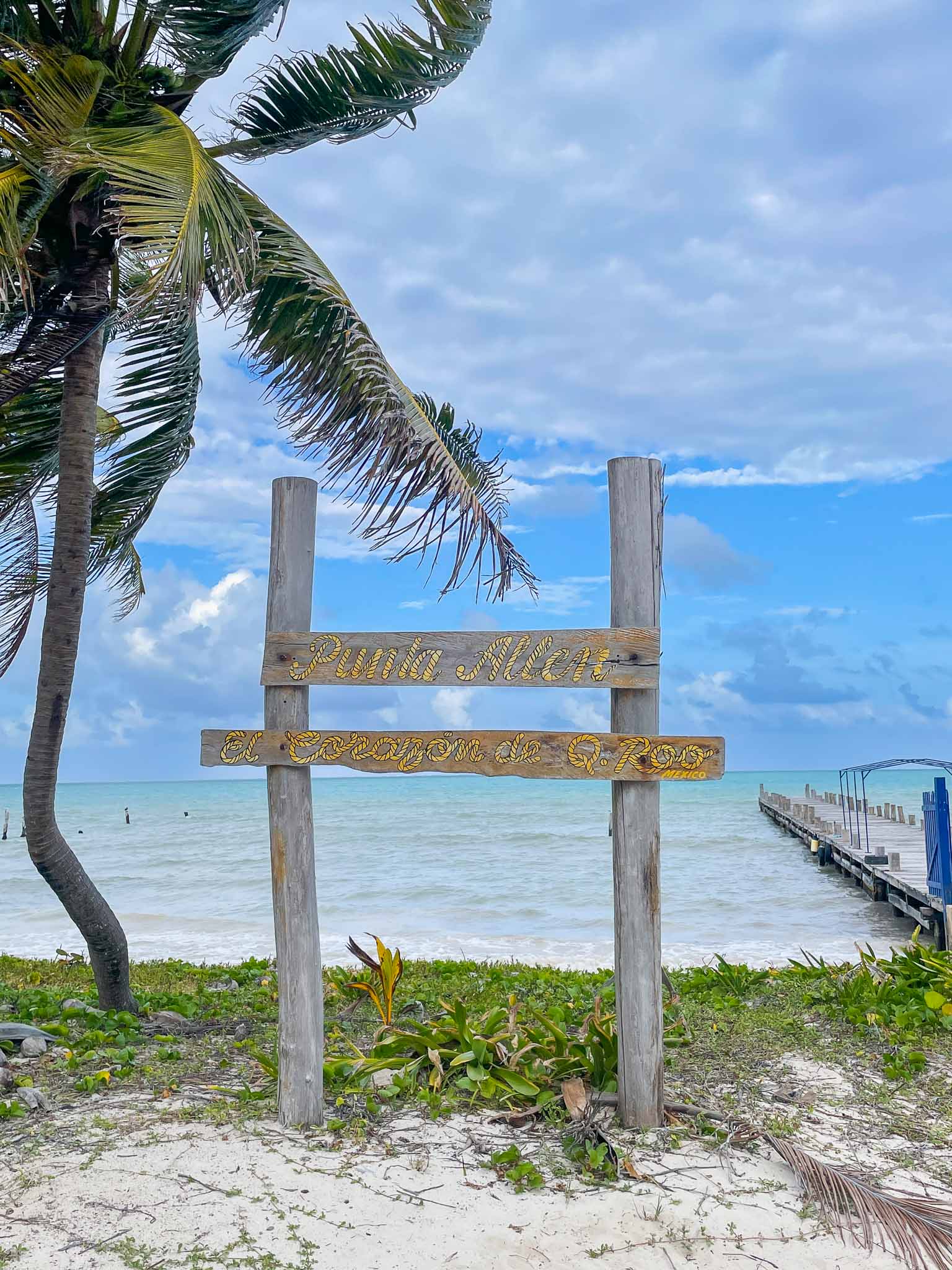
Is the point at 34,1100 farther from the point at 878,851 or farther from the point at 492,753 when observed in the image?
the point at 878,851

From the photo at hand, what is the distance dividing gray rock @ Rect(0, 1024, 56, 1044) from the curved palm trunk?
693mm

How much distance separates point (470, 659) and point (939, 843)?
985 centimetres

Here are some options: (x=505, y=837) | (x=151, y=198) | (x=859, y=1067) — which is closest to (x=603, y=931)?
(x=859, y=1067)

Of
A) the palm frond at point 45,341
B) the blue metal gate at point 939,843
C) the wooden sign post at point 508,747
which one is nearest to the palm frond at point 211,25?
the palm frond at point 45,341

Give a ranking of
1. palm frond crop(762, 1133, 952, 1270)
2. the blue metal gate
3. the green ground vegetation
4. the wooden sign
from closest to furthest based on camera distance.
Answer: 1. palm frond crop(762, 1133, 952, 1270)
2. the wooden sign
3. the green ground vegetation
4. the blue metal gate

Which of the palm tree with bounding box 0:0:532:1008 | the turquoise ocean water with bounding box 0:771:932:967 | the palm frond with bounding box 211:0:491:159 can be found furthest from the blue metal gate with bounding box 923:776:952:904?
the palm frond with bounding box 211:0:491:159

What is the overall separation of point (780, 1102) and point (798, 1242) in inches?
50.7

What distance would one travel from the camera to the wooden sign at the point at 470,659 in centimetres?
459

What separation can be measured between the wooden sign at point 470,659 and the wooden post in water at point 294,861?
0.51 ft

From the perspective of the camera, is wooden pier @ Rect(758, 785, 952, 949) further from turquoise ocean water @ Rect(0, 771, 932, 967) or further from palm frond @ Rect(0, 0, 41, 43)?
palm frond @ Rect(0, 0, 41, 43)

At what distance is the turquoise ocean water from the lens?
13.8m

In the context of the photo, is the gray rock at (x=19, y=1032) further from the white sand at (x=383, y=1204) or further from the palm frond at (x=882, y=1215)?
the palm frond at (x=882, y=1215)

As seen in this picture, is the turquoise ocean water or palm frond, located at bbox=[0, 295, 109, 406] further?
the turquoise ocean water

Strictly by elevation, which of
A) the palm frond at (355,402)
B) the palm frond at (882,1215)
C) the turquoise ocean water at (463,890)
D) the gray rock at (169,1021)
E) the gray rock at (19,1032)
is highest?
the palm frond at (355,402)
